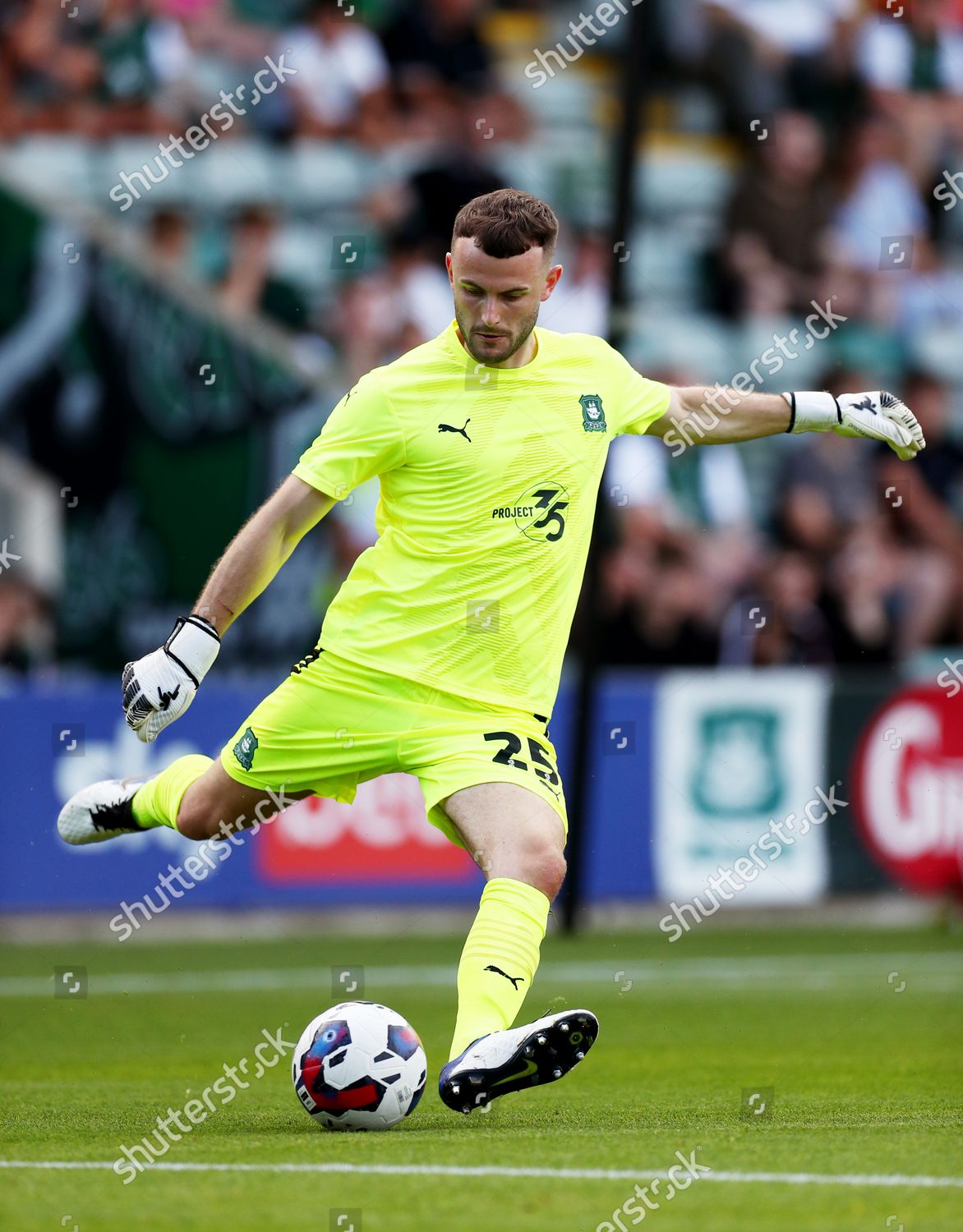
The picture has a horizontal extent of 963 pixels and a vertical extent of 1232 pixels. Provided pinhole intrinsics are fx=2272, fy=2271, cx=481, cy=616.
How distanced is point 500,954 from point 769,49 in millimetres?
13725

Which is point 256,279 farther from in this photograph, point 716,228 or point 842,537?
point 842,537

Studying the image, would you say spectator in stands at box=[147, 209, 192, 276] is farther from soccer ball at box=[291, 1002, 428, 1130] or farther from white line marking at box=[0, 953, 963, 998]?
soccer ball at box=[291, 1002, 428, 1130]

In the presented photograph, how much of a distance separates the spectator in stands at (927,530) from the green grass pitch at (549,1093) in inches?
112

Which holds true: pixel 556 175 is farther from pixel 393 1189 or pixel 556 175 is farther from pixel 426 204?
pixel 393 1189

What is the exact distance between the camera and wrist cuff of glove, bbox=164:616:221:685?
21.0ft

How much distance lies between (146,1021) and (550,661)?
3544 mm

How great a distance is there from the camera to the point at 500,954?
615 centimetres

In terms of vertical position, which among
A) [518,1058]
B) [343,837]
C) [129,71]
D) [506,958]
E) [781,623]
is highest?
[129,71]

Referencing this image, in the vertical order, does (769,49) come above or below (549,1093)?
above

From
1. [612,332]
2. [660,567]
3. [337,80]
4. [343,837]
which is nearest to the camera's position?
[612,332]

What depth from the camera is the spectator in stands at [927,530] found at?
15.4 meters

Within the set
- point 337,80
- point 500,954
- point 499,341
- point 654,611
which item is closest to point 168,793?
point 500,954

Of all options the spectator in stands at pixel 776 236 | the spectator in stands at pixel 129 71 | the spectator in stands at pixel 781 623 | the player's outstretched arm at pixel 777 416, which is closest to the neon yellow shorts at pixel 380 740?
the player's outstretched arm at pixel 777 416

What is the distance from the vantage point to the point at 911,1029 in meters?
9.18
